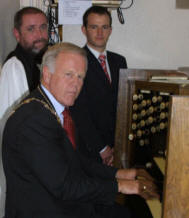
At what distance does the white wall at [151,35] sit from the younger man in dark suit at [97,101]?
1.48 feet

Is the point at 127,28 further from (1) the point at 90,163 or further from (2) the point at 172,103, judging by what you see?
(2) the point at 172,103

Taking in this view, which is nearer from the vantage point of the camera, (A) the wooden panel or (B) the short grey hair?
(A) the wooden panel

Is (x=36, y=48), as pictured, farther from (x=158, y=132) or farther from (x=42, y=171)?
(x=42, y=171)

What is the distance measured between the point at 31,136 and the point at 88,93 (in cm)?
102

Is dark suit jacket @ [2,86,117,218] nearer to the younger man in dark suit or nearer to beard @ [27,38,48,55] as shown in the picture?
the younger man in dark suit

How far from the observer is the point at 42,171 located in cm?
100

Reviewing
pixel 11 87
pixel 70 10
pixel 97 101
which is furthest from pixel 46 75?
pixel 70 10

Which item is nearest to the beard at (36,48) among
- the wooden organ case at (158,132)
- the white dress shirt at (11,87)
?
the white dress shirt at (11,87)

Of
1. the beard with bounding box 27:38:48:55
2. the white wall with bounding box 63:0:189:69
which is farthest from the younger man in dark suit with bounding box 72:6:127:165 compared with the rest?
the white wall with bounding box 63:0:189:69

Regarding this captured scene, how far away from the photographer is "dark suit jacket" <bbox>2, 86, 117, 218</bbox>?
1007 millimetres

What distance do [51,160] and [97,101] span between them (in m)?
1.01


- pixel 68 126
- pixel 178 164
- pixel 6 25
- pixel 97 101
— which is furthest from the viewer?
pixel 6 25

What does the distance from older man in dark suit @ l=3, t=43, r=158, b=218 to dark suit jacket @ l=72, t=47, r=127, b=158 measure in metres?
0.73

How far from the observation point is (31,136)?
101 cm
